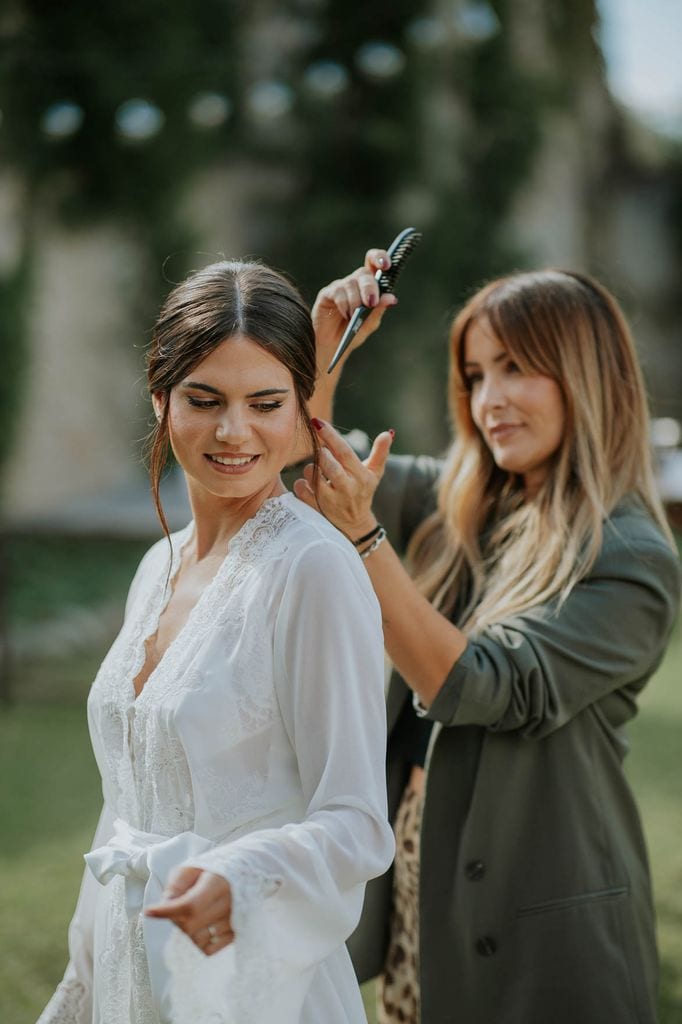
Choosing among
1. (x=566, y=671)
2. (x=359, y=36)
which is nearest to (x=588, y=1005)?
(x=566, y=671)

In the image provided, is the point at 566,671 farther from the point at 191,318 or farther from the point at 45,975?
the point at 45,975

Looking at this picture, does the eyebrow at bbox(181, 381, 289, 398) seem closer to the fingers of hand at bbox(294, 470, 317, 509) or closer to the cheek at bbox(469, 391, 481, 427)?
the fingers of hand at bbox(294, 470, 317, 509)

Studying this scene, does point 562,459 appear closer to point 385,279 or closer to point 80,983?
point 385,279

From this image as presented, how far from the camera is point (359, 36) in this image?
10.3 metres

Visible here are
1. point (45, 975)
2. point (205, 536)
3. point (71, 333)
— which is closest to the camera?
point (205, 536)

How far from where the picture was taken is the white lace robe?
1272mm

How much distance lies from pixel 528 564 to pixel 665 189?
525 inches

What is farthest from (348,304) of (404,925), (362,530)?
(404,925)

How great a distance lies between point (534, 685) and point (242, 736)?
0.70 meters

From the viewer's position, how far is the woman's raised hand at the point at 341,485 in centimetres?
166

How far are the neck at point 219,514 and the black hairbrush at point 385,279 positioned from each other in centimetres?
31

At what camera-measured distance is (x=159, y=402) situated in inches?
62.0

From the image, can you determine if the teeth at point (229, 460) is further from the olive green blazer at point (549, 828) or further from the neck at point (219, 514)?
the olive green blazer at point (549, 828)

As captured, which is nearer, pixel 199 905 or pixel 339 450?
pixel 199 905
